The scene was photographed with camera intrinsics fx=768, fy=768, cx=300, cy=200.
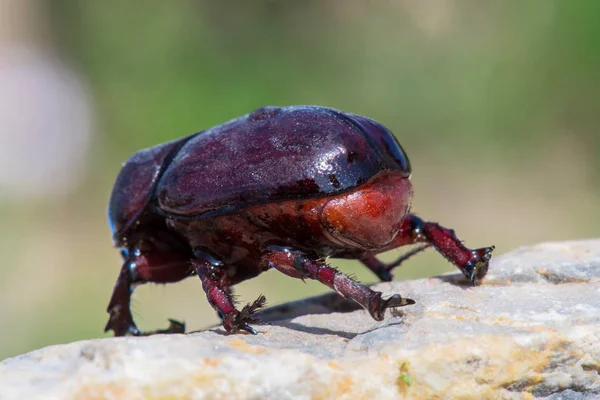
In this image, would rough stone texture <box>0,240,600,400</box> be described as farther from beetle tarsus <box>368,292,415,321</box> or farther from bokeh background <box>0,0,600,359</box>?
bokeh background <box>0,0,600,359</box>

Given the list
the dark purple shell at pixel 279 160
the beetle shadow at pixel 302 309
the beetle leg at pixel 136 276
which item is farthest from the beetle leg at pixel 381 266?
the beetle leg at pixel 136 276

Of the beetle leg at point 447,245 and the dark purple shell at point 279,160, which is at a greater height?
the dark purple shell at point 279,160

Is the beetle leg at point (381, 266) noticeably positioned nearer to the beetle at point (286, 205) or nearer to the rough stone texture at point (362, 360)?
the beetle at point (286, 205)

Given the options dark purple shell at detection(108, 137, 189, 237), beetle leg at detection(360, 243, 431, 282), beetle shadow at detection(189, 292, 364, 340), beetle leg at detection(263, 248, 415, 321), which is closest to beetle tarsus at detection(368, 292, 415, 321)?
beetle leg at detection(263, 248, 415, 321)

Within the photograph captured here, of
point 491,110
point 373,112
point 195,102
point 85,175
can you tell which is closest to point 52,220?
point 85,175

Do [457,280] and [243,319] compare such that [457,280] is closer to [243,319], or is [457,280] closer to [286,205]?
[286,205]

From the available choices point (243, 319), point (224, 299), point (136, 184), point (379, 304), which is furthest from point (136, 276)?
point (379, 304)

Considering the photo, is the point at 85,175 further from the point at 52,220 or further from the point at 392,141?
the point at 392,141
